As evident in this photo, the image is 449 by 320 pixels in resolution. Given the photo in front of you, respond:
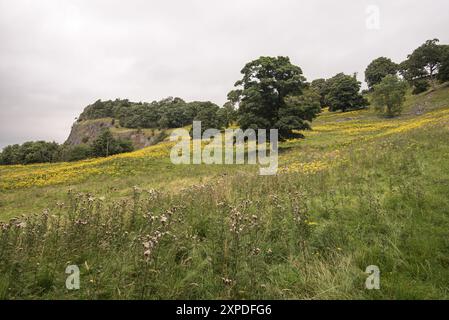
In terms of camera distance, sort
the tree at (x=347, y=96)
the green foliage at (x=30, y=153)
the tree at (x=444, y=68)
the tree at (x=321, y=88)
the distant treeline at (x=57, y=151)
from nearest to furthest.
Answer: the distant treeline at (x=57, y=151), the tree at (x=444, y=68), the green foliage at (x=30, y=153), the tree at (x=347, y=96), the tree at (x=321, y=88)

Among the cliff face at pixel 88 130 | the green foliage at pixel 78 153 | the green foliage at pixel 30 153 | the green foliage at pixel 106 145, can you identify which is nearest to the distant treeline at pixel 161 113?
the cliff face at pixel 88 130

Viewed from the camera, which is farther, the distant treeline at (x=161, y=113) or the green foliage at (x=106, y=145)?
the distant treeline at (x=161, y=113)

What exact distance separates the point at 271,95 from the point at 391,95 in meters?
30.0

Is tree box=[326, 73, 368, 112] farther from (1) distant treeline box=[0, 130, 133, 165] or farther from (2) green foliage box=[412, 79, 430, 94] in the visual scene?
(1) distant treeline box=[0, 130, 133, 165]

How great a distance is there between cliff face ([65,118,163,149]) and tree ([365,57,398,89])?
6804 centimetres

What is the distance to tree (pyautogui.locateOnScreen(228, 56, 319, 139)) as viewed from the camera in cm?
2478

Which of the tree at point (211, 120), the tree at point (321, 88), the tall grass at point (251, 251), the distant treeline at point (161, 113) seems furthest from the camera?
the distant treeline at point (161, 113)

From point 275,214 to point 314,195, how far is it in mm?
2212

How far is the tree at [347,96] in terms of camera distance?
6447 centimetres

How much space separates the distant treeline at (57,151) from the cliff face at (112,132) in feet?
82.1

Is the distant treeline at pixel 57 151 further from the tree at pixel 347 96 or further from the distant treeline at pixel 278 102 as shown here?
the tree at pixel 347 96

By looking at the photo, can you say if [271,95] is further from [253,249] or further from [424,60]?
[424,60]

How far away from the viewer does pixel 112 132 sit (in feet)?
413

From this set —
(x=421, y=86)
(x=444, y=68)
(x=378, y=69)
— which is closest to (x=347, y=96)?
(x=421, y=86)
